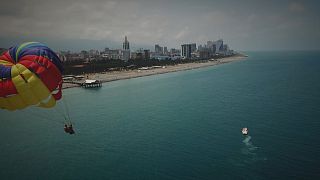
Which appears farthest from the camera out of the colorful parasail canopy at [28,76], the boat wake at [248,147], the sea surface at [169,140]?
the boat wake at [248,147]

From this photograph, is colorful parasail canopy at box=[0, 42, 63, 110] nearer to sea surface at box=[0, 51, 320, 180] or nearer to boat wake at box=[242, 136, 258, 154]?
sea surface at box=[0, 51, 320, 180]

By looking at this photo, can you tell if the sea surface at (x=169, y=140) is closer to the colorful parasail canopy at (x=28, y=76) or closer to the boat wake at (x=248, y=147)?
the boat wake at (x=248, y=147)

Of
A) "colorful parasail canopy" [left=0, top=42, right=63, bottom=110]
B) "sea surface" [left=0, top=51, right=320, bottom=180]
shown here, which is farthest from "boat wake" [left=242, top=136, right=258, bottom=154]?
"colorful parasail canopy" [left=0, top=42, right=63, bottom=110]

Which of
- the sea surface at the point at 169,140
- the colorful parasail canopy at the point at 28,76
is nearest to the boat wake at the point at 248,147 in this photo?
the sea surface at the point at 169,140

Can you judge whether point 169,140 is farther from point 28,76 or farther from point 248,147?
point 28,76

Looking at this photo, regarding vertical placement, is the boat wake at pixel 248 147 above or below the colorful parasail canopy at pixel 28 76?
below

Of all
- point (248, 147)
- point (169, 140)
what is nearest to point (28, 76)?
point (169, 140)
